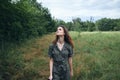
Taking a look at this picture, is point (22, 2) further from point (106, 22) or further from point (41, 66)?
point (106, 22)

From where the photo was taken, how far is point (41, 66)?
642 inches

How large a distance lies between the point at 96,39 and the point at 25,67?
8752 mm

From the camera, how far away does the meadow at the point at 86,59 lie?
14.3m

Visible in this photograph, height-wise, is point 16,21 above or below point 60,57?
above

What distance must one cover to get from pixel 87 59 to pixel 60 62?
947 cm

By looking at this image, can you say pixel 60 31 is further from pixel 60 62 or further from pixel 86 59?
pixel 86 59

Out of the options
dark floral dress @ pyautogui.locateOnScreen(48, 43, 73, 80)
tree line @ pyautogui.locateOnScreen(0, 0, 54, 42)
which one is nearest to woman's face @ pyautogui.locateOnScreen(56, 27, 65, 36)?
dark floral dress @ pyautogui.locateOnScreen(48, 43, 73, 80)

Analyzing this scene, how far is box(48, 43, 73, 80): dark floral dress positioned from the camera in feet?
25.7

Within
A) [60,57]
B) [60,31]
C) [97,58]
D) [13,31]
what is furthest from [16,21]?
[60,57]

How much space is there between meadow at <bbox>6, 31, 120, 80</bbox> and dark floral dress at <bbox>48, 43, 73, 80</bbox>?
19.7ft

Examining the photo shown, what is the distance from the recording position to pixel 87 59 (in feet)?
56.4

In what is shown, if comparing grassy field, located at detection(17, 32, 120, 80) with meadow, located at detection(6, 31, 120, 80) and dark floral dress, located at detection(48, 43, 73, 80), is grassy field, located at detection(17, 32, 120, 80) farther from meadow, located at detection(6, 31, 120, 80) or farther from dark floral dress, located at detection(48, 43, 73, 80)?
dark floral dress, located at detection(48, 43, 73, 80)

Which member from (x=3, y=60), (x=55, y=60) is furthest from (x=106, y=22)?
(x=55, y=60)

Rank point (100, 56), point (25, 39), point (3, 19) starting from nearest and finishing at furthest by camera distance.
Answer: point (100, 56) → point (3, 19) → point (25, 39)
